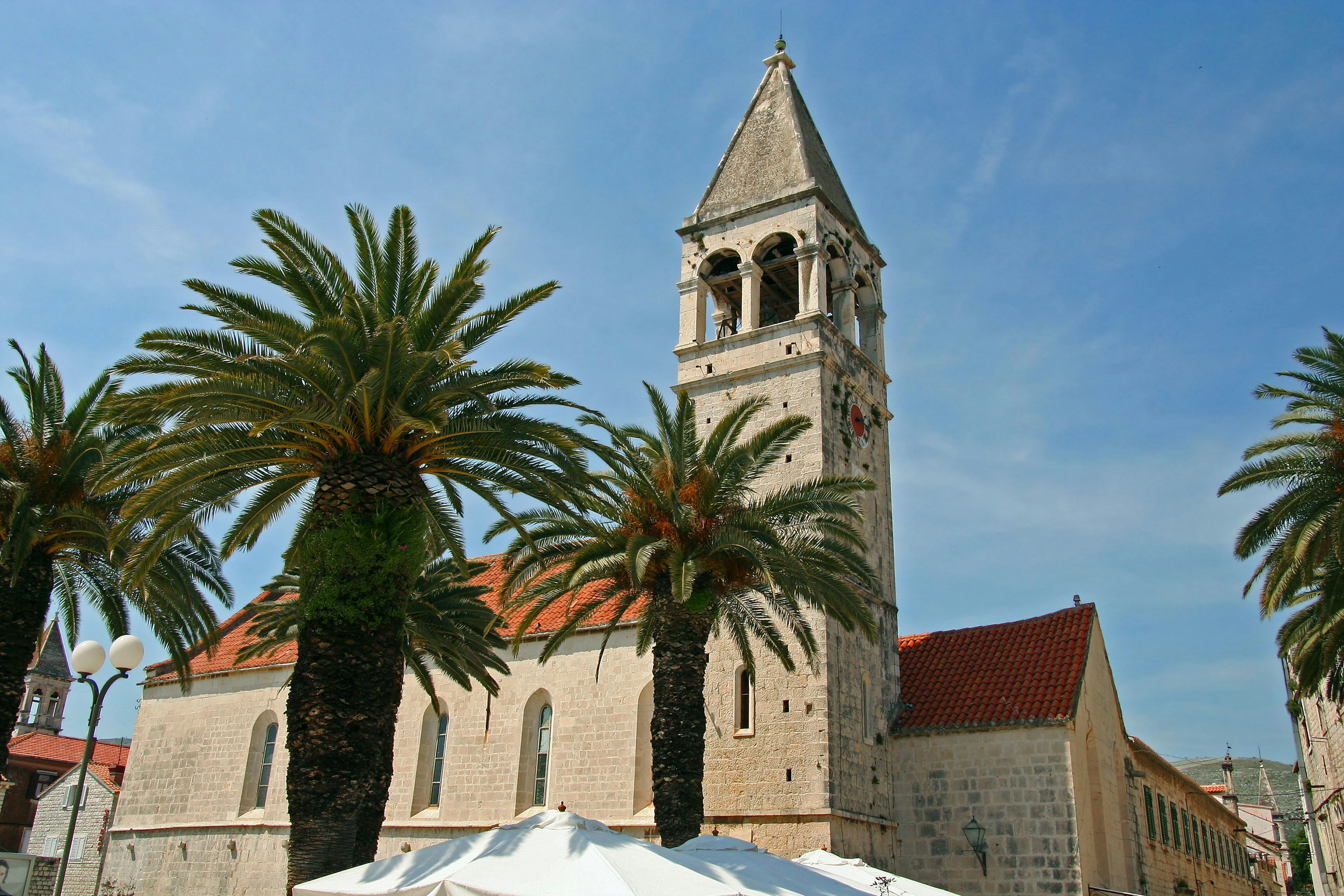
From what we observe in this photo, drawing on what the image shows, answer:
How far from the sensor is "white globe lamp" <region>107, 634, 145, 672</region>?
1339cm

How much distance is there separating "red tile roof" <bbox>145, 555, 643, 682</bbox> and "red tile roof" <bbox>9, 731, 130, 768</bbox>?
58.5ft

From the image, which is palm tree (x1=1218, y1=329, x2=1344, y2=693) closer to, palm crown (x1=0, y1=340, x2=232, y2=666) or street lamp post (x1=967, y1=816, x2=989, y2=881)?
street lamp post (x1=967, y1=816, x2=989, y2=881)

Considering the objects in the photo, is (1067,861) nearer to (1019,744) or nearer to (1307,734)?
(1019,744)

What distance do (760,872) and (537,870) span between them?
10.5ft

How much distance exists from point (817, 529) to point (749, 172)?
44.9 ft

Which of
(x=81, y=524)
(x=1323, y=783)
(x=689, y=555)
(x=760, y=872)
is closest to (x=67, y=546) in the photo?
(x=81, y=524)

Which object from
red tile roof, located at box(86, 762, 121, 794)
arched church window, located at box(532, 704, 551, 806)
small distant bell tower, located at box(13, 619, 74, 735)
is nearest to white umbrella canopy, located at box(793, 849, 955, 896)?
arched church window, located at box(532, 704, 551, 806)

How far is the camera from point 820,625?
21781 mm

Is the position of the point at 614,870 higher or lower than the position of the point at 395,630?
lower

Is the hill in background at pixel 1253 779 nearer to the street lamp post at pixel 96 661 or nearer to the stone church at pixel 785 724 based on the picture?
the stone church at pixel 785 724

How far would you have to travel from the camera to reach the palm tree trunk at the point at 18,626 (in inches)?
628

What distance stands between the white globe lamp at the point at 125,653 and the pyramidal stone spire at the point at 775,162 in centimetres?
1878

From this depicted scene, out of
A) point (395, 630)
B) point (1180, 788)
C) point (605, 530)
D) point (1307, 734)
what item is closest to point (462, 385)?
point (395, 630)

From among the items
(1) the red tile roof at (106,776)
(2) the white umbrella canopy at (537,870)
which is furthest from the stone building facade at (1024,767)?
(1) the red tile roof at (106,776)
